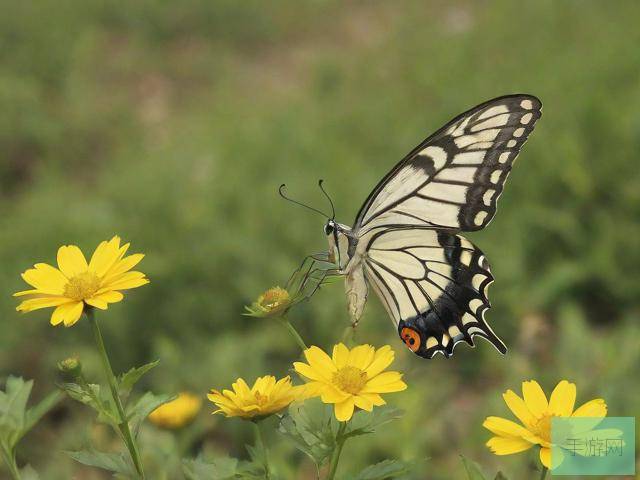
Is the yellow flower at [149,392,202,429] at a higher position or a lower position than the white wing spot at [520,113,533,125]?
lower

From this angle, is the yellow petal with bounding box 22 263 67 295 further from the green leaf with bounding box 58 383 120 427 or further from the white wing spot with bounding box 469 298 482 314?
the white wing spot with bounding box 469 298 482 314

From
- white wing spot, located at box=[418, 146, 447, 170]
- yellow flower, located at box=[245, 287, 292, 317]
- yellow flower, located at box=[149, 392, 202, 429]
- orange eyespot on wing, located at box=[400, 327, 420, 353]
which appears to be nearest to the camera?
yellow flower, located at box=[245, 287, 292, 317]

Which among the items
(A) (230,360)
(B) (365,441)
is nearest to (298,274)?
(B) (365,441)

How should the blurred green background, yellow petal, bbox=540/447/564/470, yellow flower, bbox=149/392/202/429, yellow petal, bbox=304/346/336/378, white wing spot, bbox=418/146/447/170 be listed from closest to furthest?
yellow petal, bbox=540/447/564/470 < yellow petal, bbox=304/346/336/378 < white wing spot, bbox=418/146/447/170 < yellow flower, bbox=149/392/202/429 < the blurred green background

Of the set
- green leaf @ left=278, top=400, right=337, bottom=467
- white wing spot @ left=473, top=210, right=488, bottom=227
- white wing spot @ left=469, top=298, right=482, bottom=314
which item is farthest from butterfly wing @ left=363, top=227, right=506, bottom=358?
green leaf @ left=278, top=400, right=337, bottom=467

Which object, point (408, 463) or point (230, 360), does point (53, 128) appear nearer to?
point (230, 360)

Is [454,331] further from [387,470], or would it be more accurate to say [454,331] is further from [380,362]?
[387,470]
